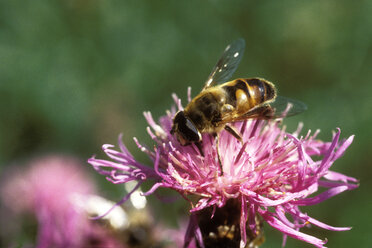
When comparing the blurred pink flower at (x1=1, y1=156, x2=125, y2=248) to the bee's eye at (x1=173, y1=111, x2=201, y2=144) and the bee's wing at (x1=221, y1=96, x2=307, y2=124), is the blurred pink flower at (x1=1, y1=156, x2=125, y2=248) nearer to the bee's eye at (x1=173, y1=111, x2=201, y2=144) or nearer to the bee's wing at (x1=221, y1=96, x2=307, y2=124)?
the bee's eye at (x1=173, y1=111, x2=201, y2=144)

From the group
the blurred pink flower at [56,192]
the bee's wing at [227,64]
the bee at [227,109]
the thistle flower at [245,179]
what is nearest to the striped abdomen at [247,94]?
the bee at [227,109]

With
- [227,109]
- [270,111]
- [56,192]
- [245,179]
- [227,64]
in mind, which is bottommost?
[245,179]

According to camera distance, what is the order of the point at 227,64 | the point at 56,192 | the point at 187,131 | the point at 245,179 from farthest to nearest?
the point at 56,192, the point at 227,64, the point at 187,131, the point at 245,179

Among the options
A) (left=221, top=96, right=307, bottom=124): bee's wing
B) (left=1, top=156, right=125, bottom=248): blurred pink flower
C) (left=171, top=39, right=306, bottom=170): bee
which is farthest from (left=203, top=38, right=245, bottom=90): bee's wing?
(left=1, top=156, right=125, bottom=248): blurred pink flower

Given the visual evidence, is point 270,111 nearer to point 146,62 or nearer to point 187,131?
point 187,131

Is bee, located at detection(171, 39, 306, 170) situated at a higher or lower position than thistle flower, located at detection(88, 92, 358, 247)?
higher

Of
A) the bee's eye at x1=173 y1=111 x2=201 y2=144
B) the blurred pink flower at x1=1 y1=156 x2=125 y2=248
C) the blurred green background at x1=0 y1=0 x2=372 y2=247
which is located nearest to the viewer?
the bee's eye at x1=173 y1=111 x2=201 y2=144

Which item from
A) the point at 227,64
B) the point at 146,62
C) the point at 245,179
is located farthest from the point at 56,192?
the point at 245,179
